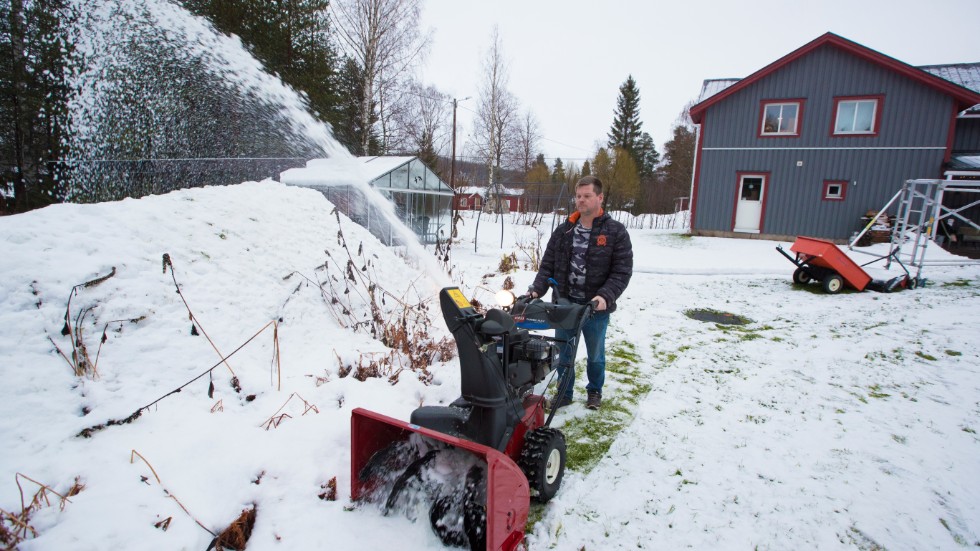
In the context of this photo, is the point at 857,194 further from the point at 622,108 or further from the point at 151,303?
the point at 622,108

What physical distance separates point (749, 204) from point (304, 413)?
18926 millimetres

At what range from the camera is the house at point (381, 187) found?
11852 mm

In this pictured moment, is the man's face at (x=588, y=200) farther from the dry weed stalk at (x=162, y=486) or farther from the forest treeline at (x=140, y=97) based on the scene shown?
the forest treeline at (x=140, y=97)

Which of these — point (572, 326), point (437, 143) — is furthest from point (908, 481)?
point (437, 143)

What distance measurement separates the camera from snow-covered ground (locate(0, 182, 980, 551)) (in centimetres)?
229

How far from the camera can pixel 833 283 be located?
8594 millimetres

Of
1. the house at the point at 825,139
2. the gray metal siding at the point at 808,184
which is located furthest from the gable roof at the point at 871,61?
the gray metal siding at the point at 808,184

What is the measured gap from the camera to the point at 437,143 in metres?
38.1

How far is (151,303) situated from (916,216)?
2302 cm

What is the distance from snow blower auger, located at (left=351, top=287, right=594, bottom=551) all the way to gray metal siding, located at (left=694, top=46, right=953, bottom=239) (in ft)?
59.6

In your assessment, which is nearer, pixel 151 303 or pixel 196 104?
pixel 151 303

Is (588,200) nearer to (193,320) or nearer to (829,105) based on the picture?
(193,320)

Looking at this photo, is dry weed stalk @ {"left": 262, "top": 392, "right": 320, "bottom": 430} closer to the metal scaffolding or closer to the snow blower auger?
the snow blower auger

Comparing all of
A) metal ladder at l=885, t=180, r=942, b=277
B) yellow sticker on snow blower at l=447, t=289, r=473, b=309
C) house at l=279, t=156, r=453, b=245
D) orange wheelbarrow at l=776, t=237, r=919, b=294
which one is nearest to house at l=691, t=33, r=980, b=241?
metal ladder at l=885, t=180, r=942, b=277
